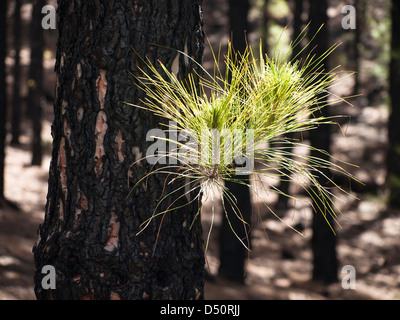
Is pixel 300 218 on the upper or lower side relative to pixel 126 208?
lower

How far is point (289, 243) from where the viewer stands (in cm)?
1190

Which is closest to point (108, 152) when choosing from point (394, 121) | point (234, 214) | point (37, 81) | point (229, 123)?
point (229, 123)

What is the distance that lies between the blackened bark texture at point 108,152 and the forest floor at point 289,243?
5.65ft

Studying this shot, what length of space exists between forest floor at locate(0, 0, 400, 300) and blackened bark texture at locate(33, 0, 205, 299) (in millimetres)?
1722

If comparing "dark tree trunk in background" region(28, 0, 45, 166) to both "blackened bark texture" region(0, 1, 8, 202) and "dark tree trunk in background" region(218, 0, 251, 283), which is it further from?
"dark tree trunk in background" region(218, 0, 251, 283)

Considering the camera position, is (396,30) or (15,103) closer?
(396,30)

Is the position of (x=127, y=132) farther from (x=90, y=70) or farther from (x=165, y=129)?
(x=90, y=70)

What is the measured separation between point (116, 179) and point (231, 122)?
605mm

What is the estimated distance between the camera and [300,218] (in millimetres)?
12906

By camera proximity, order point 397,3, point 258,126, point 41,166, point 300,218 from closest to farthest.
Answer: point 258,126 → point 397,3 → point 300,218 → point 41,166

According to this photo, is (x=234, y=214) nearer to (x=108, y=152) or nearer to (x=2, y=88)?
(x=2, y=88)

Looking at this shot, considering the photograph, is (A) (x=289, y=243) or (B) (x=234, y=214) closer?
(B) (x=234, y=214)

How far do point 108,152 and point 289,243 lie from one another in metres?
10.3

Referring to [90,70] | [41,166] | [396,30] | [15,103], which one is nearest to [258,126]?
[90,70]
